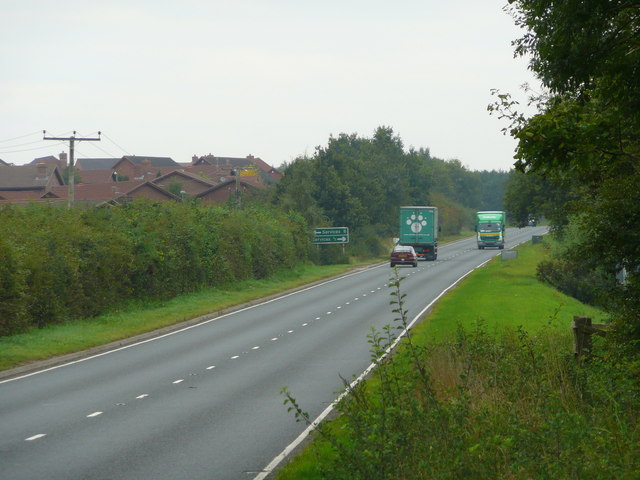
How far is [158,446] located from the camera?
11305 millimetres

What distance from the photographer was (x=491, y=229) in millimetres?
88250

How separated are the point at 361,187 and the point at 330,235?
22.5 metres

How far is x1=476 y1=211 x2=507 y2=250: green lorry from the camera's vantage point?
88062 mm

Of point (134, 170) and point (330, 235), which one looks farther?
point (134, 170)

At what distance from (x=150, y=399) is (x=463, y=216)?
127 m

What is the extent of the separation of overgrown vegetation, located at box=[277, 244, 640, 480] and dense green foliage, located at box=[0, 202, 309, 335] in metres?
14.2

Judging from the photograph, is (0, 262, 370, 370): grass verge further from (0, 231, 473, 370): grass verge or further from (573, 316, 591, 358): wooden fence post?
(573, 316, 591, 358): wooden fence post

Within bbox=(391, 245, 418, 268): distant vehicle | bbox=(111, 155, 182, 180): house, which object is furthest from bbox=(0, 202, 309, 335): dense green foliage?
bbox=(111, 155, 182, 180): house

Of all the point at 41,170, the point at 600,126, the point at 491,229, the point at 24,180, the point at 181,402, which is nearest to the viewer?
the point at 600,126

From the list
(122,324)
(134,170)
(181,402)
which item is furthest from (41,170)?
(181,402)

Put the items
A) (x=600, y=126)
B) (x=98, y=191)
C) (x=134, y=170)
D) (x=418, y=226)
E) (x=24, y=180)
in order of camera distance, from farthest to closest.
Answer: (x=134, y=170) < (x=24, y=180) < (x=98, y=191) < (x=418, y=226) < (x=600, y=126)

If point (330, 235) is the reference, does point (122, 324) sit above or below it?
below

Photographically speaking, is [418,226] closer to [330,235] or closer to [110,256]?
[330,235]

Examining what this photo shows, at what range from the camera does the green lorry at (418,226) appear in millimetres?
64312
